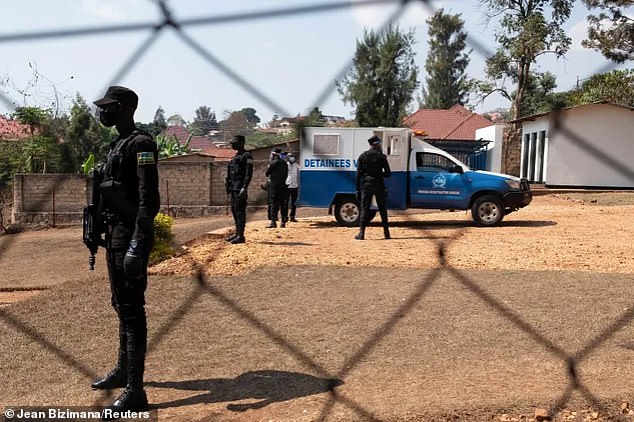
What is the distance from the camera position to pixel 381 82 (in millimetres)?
1855

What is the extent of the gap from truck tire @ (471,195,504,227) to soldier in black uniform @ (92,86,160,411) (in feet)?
25.0

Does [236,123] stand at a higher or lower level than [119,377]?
higher

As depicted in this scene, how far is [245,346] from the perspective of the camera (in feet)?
12.6

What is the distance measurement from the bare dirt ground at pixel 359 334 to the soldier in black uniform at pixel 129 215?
29 cm

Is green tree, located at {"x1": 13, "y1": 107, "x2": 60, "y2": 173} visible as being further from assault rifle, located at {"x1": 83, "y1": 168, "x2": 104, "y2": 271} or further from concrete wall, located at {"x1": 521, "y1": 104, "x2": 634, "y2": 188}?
concrete wall, located at {"x1": 521, "y1": 104, "x2": 634, "y2": 188}

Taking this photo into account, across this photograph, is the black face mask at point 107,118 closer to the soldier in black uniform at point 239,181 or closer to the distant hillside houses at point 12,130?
the distant hillside houses at point 12,130

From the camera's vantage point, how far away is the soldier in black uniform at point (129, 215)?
2.60m

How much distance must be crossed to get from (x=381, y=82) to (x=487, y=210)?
8362 mm

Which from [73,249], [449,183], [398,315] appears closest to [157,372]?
[398,315]

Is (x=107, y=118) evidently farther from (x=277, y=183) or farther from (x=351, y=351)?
(x=277, y=183)

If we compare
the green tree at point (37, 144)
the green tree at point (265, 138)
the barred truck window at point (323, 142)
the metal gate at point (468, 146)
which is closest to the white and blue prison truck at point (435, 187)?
the barred truck window at point (323, 142)

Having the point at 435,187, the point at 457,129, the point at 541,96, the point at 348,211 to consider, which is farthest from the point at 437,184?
the point at 541,96

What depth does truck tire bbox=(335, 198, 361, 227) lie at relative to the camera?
10.2 m

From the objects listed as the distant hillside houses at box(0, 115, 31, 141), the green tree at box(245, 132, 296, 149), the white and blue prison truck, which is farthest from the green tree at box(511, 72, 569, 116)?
the white and blue prison truck
